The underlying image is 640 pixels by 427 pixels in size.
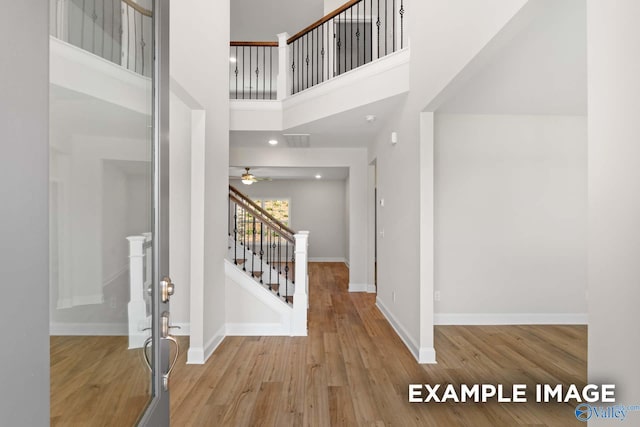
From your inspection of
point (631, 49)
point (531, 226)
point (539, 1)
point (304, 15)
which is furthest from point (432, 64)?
point (304, 15)

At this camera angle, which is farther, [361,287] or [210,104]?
[361,287]

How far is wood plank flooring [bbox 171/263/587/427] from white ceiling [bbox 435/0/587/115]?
2.42 meters

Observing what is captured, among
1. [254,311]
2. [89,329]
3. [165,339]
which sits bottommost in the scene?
[254,311]

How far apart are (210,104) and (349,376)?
292 cm

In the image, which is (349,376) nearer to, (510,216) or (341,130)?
(510,216)

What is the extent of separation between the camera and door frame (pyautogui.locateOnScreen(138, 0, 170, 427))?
1110 millimetres

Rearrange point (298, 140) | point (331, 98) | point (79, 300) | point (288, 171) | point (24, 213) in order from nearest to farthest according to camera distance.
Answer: point (24, 213), point (79, 300), point (331, 98), point (298, 140), point (288, 171)

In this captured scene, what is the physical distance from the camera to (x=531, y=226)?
4102 millimetres

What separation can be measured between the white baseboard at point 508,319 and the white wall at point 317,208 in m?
5.72

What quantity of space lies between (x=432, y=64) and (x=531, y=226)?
2.65 m

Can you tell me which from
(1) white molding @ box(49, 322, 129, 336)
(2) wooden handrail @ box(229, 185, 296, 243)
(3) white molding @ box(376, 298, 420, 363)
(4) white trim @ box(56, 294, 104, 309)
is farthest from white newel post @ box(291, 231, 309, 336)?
(4) white trim @ box(56, 294, 104, 309)

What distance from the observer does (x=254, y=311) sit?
3760 mm

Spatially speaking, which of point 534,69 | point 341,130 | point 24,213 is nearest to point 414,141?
point 534,69

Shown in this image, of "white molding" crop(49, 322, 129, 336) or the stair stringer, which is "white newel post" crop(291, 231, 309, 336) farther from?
"white molding" crop(49, 322, 129, 336)
